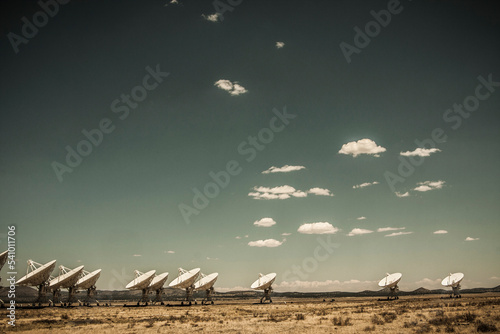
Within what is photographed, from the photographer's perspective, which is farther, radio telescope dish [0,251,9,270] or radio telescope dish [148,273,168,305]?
radio telescope dish [148,273,168,305]

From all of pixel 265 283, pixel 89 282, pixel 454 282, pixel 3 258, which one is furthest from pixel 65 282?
pixel 454 282

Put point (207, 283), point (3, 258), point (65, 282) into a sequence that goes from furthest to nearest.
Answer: point (207, 283) → point (65, 282) → point (3, 258)

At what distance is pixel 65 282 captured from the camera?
2506 inches

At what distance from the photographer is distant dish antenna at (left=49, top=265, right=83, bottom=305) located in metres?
62.8

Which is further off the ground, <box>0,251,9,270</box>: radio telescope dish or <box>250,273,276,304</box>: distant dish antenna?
<box>0,251,9,270</box>: radio telescope dish

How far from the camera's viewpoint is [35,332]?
28.0m

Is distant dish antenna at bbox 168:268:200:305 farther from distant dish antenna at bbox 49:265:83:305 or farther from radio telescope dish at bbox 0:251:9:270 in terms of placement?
radio telescope dish at bbox 0:251:9:270

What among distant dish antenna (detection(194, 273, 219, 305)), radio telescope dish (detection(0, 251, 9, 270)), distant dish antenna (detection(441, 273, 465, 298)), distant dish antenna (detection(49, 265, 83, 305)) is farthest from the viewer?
distant dish antenna (detection(441, 273, 465, 298))

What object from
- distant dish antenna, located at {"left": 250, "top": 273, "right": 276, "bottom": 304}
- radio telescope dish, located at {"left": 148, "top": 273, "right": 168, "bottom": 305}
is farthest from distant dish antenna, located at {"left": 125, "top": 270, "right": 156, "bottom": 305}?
distant dish antenna, located at {"left": 250, "top": 273, "right": 276, "bottom": 304}

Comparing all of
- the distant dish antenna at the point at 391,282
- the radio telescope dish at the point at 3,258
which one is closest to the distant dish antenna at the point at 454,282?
the distant dish antenna at the point at 391,282

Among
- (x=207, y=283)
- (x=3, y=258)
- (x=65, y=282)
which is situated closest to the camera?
(x=3, y=258)

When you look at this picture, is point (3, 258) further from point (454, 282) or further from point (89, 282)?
point (454, 282)

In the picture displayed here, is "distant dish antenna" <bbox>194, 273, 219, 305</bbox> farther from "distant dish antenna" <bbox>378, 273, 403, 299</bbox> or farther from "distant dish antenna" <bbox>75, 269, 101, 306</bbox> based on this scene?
"distant dish antenna" <bbox>378, 273, 403, 299</bbox>

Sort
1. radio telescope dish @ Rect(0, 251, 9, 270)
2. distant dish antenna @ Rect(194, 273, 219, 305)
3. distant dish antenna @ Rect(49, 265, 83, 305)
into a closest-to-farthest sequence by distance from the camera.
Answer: radio telescope dish @ Rect(0, 251, 9, 270) → distant dish antenna @ Rect(49, 265, 83, 305) → distant dish antenna @ Rect(194, 273, 219, 305)
